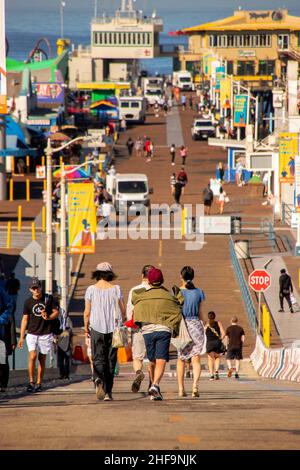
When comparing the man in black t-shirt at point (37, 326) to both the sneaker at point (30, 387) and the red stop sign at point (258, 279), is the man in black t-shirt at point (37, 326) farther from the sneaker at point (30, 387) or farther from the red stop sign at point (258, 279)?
the red stop sign at point (258, 279)

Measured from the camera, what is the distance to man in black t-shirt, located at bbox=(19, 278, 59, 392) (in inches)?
651

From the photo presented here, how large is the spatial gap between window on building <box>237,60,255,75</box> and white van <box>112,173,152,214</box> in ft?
241

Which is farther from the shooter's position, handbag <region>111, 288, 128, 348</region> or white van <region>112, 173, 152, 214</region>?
white van <region>112, 173, 152, 214</region>

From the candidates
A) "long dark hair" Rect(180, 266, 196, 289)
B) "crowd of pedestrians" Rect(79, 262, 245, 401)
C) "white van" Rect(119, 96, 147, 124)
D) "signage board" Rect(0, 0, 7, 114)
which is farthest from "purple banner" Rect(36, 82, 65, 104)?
"crowd of pedestrians" Rect(79, 262, 245, 401)

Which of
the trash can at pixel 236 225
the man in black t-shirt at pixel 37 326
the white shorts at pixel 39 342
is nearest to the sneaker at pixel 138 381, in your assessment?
the man in black t-shirt at pixel 37 326

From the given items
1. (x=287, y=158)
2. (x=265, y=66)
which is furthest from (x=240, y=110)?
(x=265, y=66)

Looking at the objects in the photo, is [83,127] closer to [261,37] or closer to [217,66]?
[217,66]

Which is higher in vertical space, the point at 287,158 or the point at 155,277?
the point at 287,158

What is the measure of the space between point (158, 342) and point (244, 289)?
70.8ft

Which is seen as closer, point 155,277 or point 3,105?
point 155,277

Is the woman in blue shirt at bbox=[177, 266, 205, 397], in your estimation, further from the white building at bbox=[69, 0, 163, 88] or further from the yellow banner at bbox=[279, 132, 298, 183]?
the white building at bbox=[69, 0, 163, 88]

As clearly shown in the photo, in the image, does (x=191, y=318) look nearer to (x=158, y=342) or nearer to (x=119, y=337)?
(x=158, y=342)

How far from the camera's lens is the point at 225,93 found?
79188 millimetres

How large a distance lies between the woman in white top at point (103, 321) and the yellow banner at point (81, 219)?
76.2 ft
